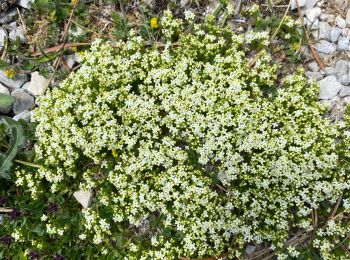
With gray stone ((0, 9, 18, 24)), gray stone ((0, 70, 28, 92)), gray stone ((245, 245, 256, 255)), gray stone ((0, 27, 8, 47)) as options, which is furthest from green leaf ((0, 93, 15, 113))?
gray stone ((245, 245, 256, 255))

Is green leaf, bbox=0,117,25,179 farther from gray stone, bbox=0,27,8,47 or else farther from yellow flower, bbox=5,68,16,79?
gray stone, bbox=0,27,8,47

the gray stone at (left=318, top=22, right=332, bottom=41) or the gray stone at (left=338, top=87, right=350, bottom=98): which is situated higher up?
the gray stone at (left=318, top=22, right=332, bottom=41)

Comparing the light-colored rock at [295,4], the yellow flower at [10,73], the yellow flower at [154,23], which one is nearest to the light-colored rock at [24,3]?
the yellow flower at [10,73]

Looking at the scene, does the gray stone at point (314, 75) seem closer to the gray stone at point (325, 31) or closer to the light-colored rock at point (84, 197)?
the gray stone at point (325, 31)

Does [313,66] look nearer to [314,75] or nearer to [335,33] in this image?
[314,75]

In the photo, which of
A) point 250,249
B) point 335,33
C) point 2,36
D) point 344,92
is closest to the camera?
point 250,249

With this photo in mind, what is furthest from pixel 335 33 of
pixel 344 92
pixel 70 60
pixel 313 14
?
pixel 70 60
